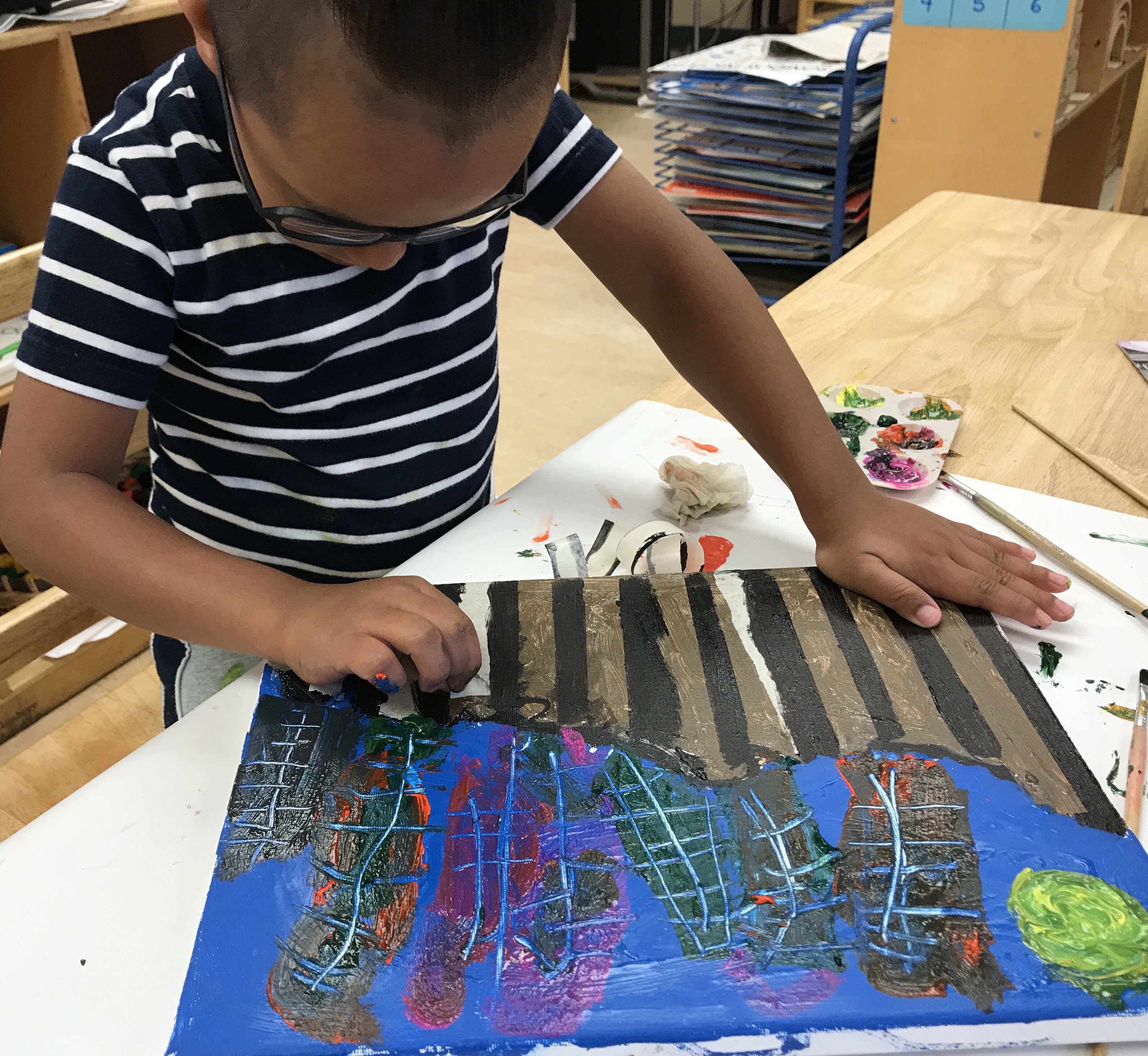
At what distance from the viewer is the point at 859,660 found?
1.73 feet

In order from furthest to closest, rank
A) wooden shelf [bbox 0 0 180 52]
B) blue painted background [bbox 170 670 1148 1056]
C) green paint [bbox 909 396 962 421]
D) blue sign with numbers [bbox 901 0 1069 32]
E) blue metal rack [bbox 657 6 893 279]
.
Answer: blue metal rack [bbox 657 6 893 279], blue sign with numbers [bbox 901 0 1069 32], wooden shelf [bbox 0 0 180 52], green paint [bbox 909 396 962 421], blue painted background [bbox 170 670 1148 1056]

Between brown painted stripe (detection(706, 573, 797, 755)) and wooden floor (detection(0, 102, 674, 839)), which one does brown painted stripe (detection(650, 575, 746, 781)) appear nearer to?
brown painted stripe (detection(706, 573, 797, 755))

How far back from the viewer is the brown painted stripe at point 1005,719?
0.44 meters

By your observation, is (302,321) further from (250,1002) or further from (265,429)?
(250,1002)

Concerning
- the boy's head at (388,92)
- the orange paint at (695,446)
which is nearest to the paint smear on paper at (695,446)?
the orange paint at (695,446)

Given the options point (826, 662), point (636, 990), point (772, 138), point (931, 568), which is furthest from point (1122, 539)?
point (772, 138)

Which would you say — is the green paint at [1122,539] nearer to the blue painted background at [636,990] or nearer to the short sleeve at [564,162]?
the blue painted background at [636,990]

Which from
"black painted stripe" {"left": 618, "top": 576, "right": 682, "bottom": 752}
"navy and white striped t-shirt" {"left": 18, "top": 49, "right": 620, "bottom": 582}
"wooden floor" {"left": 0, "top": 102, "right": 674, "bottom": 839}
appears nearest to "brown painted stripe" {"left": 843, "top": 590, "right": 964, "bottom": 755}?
"black painted stripe" {"left": 618, "top": 576, "right": 682, "bottom": 752}

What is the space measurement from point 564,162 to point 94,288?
1.07 ft

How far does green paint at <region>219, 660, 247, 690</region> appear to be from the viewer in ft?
1.91

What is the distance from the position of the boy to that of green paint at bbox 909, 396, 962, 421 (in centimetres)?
15

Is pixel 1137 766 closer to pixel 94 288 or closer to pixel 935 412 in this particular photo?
pixel 935 412

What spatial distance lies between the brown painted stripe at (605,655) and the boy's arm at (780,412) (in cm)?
13

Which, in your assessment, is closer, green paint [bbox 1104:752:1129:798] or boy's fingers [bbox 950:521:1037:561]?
green paint [bbox 1104:752:1129:798]
